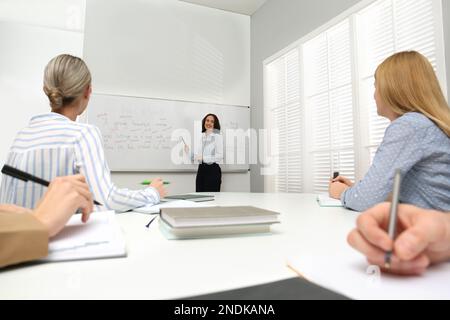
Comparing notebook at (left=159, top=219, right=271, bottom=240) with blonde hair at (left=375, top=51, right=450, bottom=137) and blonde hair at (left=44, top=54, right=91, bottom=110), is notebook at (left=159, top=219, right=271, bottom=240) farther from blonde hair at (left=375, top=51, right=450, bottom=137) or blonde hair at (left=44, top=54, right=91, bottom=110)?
blonde hair at (left=375, top=51, right=450, bottom=137)

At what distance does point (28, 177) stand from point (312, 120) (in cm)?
262

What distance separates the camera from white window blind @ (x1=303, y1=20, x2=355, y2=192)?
2.46 meters

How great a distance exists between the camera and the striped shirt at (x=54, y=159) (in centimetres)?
86

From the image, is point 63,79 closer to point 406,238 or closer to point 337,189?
point 406,238

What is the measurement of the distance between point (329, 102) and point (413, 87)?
1.64m

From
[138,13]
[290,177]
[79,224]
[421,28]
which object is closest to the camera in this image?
[79,224]

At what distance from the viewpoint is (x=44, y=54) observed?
3.03 meters

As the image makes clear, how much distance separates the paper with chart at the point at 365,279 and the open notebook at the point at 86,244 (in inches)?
10.8

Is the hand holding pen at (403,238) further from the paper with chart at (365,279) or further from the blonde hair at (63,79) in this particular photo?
the blonde hair at (63,79)

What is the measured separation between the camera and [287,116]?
3207mm

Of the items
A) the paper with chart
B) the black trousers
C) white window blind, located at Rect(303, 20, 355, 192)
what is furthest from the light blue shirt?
the black trousers

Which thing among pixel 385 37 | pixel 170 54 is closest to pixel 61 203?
pixel 385 37

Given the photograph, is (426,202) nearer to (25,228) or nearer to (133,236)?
(133,236)
